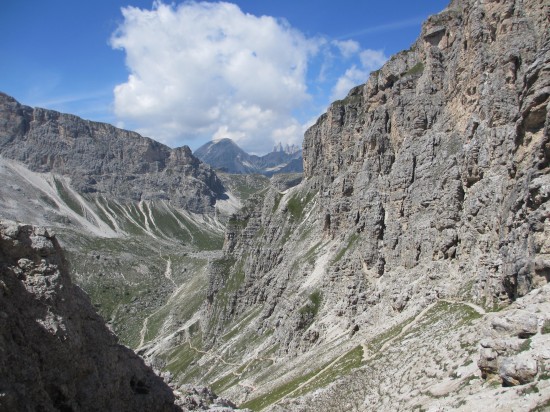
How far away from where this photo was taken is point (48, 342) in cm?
2828

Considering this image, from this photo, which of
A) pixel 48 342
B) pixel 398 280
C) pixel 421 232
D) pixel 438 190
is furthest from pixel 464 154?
pixel 48 342

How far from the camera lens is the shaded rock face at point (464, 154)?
43.7 meters

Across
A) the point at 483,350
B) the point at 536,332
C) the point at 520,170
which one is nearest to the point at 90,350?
the point at 483,350

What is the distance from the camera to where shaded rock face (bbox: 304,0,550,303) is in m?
43.7

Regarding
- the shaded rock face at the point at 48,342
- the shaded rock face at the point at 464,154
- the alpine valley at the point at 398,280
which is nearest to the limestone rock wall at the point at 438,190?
the shaded rock face at the point at 464,154

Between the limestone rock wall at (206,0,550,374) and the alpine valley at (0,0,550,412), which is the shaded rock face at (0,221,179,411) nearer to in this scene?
the alpine valley at (0,0,550,412)

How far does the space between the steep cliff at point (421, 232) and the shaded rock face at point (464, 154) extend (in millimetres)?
304

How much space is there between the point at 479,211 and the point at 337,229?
84.9m

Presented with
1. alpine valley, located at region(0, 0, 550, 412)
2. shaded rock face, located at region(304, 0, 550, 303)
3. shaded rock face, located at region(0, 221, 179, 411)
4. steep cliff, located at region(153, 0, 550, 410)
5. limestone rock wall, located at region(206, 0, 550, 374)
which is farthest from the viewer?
limestone rock wall, located at region(206, 0, 550, 374)

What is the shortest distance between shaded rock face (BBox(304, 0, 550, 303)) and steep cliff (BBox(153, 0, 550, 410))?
0.30m

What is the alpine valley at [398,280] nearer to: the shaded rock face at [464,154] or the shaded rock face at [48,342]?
the shaded rock face at [48,342]

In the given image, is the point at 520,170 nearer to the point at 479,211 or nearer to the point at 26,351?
the point at 479,211

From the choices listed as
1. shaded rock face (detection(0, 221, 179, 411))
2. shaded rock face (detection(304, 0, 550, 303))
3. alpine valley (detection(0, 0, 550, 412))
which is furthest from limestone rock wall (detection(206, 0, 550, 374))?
shaded rock face (detection(0, 221, 179, 411))

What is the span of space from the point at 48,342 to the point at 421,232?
76.9 m
